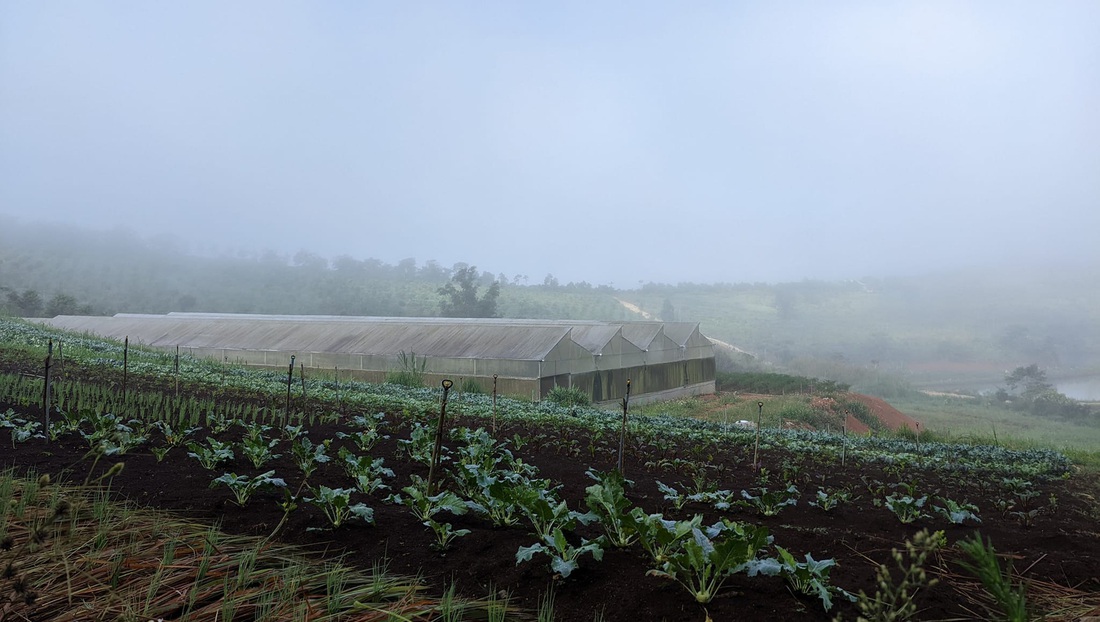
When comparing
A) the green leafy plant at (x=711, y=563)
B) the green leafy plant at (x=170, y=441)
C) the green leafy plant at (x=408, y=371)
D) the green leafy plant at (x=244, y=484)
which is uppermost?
the green leafy plant at (x=711, y=563)

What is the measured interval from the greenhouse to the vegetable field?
11.5 metres

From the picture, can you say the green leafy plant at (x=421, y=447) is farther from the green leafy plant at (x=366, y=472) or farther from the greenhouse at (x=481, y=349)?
the greenhouse at (x=481, y=349)

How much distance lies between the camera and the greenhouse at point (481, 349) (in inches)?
794

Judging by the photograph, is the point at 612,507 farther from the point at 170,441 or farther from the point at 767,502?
the point at 170,441

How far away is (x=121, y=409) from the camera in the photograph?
25.4 ft

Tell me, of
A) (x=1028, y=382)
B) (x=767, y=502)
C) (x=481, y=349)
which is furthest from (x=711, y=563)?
(x=1028, y=382)

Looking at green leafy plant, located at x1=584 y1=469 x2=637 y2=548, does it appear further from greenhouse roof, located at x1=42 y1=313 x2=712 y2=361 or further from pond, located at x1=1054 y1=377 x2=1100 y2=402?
pond, located at x1=1054 y1=377 x2=1100 y2=402

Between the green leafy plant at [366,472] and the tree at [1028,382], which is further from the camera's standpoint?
the tree at [1028,382]

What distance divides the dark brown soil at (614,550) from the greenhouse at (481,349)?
12.9m

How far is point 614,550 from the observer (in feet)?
11.1

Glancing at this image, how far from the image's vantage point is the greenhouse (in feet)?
66.1

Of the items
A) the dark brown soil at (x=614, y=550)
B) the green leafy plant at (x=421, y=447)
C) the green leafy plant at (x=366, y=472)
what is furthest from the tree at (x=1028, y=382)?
the green leafy plant at (x=366, y=472)

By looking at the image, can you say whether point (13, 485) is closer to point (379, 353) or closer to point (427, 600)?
point (427, 600)

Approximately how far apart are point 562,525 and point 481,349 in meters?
17.5
